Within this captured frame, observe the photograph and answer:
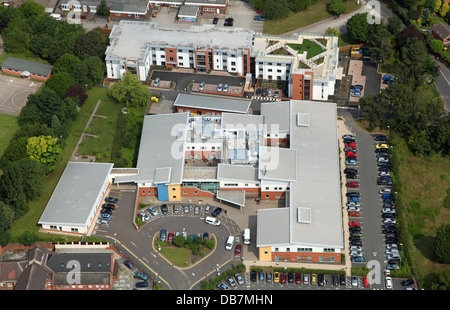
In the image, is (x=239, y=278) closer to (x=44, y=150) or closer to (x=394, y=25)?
(x=44, y=150)

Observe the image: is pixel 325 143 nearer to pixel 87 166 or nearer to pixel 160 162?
pixel 160 162

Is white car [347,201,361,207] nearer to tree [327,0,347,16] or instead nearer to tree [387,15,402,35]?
tree [387,15,402,35]

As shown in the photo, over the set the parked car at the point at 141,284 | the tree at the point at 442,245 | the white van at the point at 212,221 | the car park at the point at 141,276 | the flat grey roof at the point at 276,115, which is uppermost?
the flat grey roof at the point at 276,115

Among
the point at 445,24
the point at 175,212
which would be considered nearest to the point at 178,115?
the point at 175,212

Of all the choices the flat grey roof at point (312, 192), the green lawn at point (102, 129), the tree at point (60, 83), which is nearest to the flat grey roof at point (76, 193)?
the green lawn at point (102, 129)

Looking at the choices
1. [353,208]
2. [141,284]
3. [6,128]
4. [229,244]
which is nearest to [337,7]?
[353,208]

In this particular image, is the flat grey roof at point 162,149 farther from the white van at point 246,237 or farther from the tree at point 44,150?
the white van at point 246,237

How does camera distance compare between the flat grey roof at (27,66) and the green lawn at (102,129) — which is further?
the flat grey roof at (27,66)

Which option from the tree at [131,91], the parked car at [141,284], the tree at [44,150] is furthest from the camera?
the tree at [131,91]

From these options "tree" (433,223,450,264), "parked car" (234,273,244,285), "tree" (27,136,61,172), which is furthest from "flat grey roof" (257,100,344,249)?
"tree" (27,136,61,172)
